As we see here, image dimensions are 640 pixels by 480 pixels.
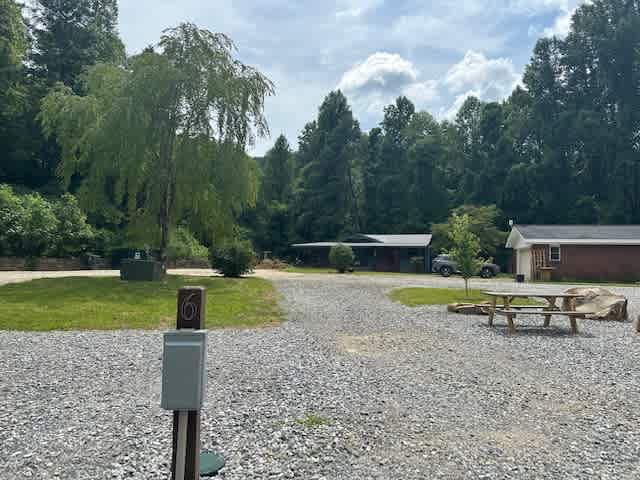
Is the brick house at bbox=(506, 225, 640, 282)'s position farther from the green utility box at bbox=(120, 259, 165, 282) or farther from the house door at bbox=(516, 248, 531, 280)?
the green utility box at bbox=(120, 259, 165, 282)

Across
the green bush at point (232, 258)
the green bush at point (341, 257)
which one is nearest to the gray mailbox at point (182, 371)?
the green bush at point (232, 258)

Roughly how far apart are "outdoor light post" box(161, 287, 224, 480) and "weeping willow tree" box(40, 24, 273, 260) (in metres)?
16.5

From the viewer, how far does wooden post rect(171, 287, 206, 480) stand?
8.57 ft

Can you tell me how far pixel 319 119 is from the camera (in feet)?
178

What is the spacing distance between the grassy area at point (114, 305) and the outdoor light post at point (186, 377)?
7375mm

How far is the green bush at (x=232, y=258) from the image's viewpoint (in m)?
21.8

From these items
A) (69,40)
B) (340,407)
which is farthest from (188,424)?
(69,40)

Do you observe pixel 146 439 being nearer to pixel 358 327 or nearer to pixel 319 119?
pixel 358 327

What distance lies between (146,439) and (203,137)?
16.1 meters

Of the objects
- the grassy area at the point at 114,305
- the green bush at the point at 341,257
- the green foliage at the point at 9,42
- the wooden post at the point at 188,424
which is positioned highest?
the green foliage at the point at 9,42

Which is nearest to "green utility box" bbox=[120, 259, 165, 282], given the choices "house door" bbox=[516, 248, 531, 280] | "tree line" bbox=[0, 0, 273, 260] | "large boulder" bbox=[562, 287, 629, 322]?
"tree line" bbox=[0, 0, 273, 260]

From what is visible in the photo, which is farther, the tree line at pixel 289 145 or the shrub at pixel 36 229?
the shrub at pixel 36 229

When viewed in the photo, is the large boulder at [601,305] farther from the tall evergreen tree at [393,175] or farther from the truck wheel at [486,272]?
the tall evergreen tree at [393,175]

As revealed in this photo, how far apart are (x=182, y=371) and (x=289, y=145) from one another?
190 feet
